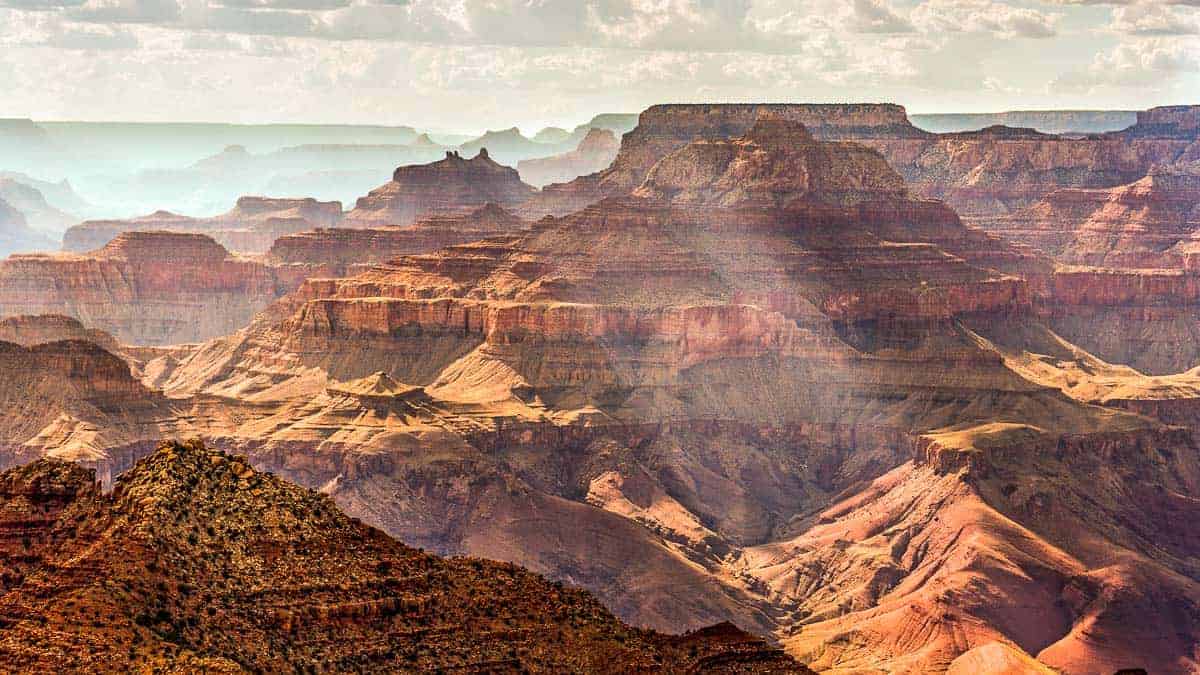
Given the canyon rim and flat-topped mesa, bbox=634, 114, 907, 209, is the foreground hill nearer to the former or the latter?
the canyon rim

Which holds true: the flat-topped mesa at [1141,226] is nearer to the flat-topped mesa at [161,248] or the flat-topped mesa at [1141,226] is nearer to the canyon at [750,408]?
the canyon at [750,408]

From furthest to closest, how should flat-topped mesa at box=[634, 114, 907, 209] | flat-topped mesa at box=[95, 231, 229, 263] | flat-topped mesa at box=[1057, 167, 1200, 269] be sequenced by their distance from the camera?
flat-topped mesa at box=[95, 231, 229, 263] → flat-topped mesa at box=[1057, 167, 1200, 269] → flat-topped mesa at box=[634, 114, 907, 209]

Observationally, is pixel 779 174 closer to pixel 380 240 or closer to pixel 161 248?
pixel 380 240

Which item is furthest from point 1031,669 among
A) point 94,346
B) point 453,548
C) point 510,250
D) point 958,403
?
point 510,250

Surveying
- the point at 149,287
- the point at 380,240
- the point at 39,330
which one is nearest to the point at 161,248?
the point at 149,287

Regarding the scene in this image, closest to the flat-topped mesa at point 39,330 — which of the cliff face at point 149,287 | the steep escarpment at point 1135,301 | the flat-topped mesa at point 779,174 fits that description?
the cliff face at point 149,287

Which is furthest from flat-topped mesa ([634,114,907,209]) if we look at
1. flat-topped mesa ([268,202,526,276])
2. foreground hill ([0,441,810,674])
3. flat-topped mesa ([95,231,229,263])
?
foreground hill ([0,441,810,674])
